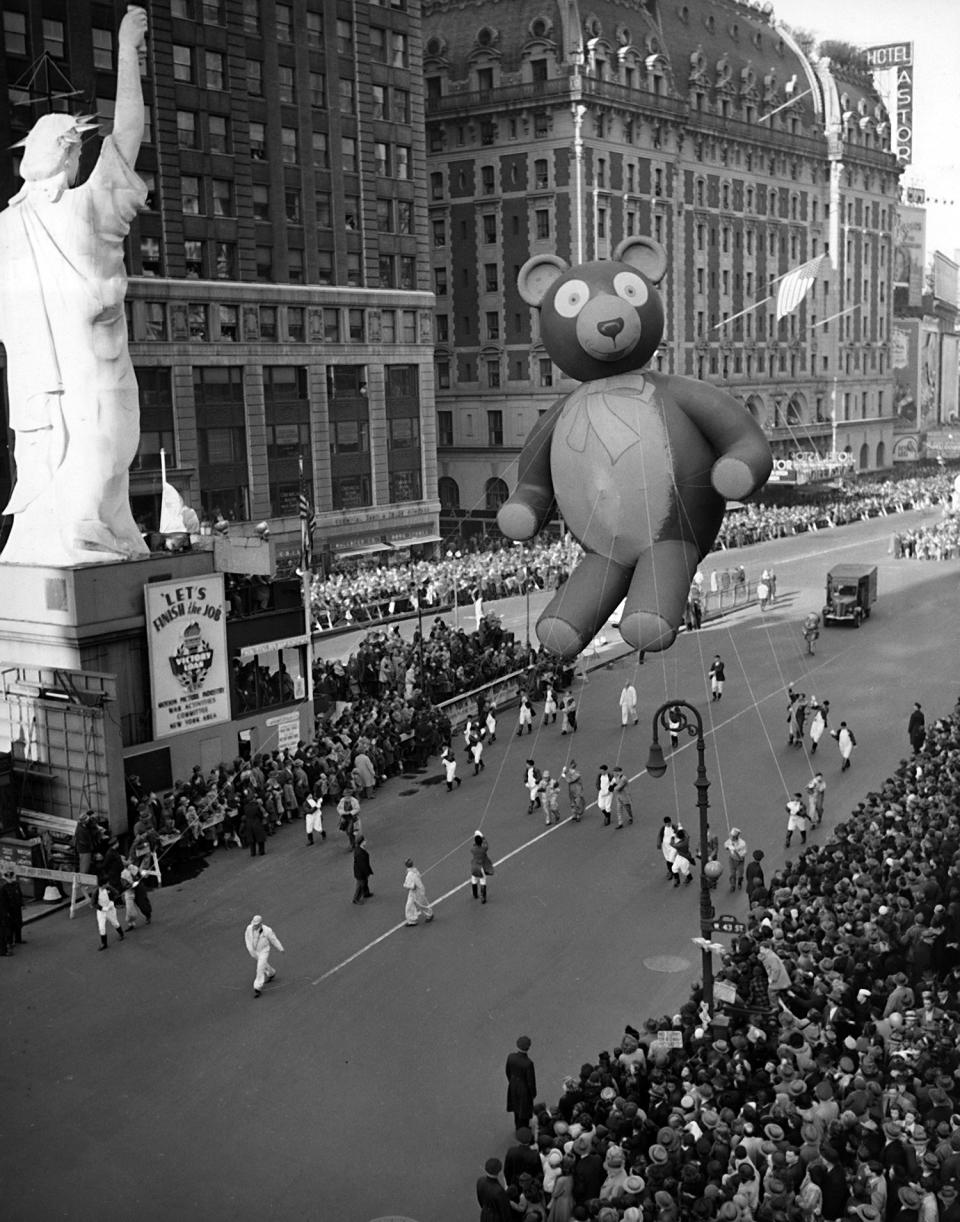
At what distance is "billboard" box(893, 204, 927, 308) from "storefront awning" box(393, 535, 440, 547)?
91910mm

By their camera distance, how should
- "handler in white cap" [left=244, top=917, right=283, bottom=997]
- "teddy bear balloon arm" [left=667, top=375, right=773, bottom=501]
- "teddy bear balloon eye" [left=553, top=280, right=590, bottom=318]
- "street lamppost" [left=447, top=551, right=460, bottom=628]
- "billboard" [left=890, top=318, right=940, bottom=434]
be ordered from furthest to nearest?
1. "billboard" [left=890, top=318, right=940, bottom=434]
2. "street lamppost" [left=447, top=551, right=460, bottom=628]
3. "handler in white cap" [left=244, top=917, right=283, bottom=997]
4. "teddy bear balloon eye" [left=553, top=280, right=590, bottom=318]
5. "teddy bear balloon arm" [left=667, top=375, right=773, bottom=501]

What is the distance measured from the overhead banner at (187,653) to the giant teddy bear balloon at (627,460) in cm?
1370

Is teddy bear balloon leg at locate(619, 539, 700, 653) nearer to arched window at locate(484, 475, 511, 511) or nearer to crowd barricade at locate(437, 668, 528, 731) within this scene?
crowd barricade at locate(437, 668, 528, 731)

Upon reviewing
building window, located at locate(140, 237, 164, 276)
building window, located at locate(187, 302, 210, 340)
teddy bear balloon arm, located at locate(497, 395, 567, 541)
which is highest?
building window, located at locate(140, 237, 164, 276)

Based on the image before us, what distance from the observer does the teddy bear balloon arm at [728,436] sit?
43.4 feet

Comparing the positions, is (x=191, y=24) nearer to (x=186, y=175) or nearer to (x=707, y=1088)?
(x=186, y=175)

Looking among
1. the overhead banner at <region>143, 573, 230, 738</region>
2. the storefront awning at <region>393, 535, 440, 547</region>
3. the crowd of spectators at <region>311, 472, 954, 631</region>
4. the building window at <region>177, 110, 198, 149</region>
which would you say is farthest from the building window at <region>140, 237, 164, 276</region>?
the overhead banner at <region>143, 573, 230, 738</region>

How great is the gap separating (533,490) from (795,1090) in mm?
6338

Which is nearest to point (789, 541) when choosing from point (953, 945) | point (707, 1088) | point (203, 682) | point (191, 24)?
point (191, 24)

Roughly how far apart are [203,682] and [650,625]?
51.8 ft

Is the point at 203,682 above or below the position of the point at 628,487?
below

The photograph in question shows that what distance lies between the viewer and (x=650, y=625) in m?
13.2

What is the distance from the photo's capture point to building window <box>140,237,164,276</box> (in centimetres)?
4938

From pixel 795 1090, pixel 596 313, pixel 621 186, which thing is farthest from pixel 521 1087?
pixel 621 186
